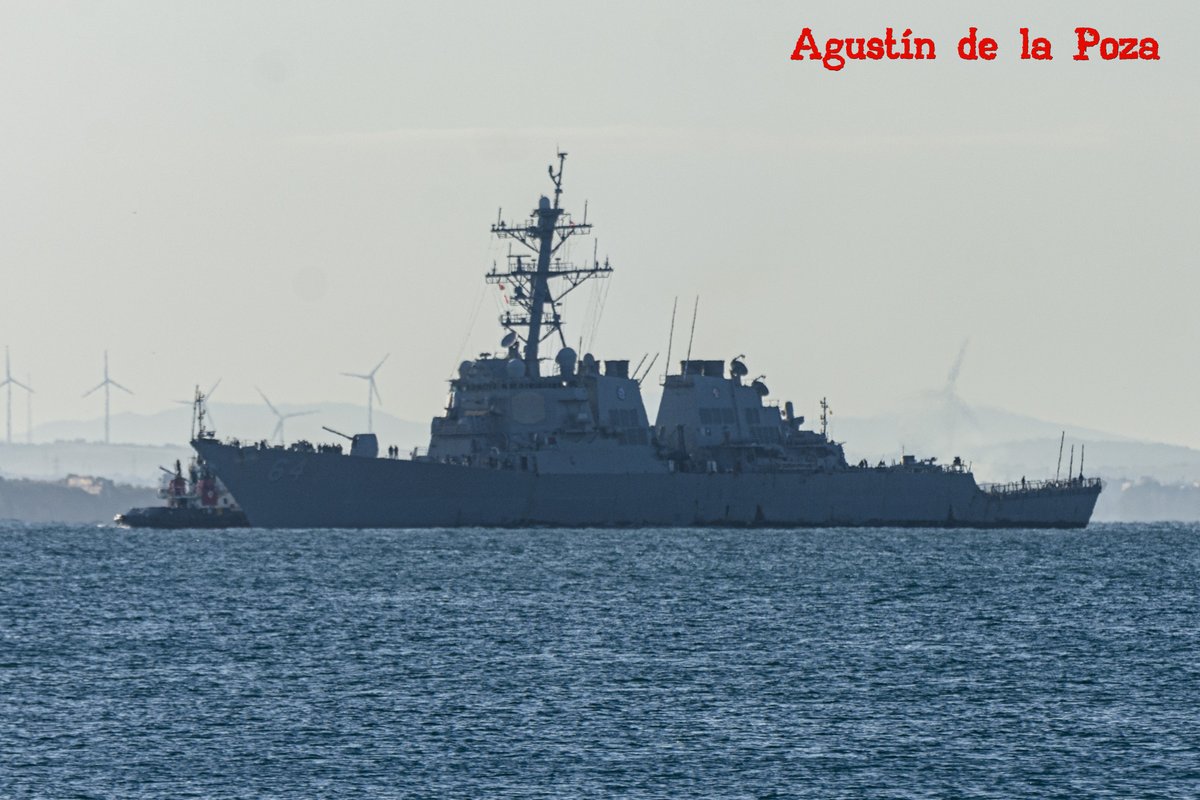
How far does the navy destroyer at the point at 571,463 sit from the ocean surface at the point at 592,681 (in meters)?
12.2

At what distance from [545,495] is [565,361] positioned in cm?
622

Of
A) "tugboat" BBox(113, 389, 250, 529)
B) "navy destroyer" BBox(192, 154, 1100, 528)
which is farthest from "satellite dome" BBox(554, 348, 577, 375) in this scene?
"tugboat" BBox(113, 389, 250, 529)

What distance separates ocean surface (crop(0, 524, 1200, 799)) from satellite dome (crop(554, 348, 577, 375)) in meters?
18.2

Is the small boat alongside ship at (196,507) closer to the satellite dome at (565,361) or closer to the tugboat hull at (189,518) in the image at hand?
the tugboat hull at (189,518)

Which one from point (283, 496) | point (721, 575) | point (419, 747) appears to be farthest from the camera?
point (283, 496)

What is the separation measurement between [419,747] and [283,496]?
50126 millimetres

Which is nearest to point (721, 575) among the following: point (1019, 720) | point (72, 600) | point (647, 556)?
point (647, 556)

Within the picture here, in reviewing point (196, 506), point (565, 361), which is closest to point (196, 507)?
point (196, 506)

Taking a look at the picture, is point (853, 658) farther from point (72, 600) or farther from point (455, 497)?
point (455, 497)

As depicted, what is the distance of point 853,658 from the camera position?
40812 mm

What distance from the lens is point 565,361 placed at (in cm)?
8469

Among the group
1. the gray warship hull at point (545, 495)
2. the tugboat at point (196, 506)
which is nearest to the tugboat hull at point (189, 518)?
the tugboat at point (196, 506)

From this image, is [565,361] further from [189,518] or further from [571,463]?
[189,518]

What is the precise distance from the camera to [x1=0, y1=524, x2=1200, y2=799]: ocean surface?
28.3 m
